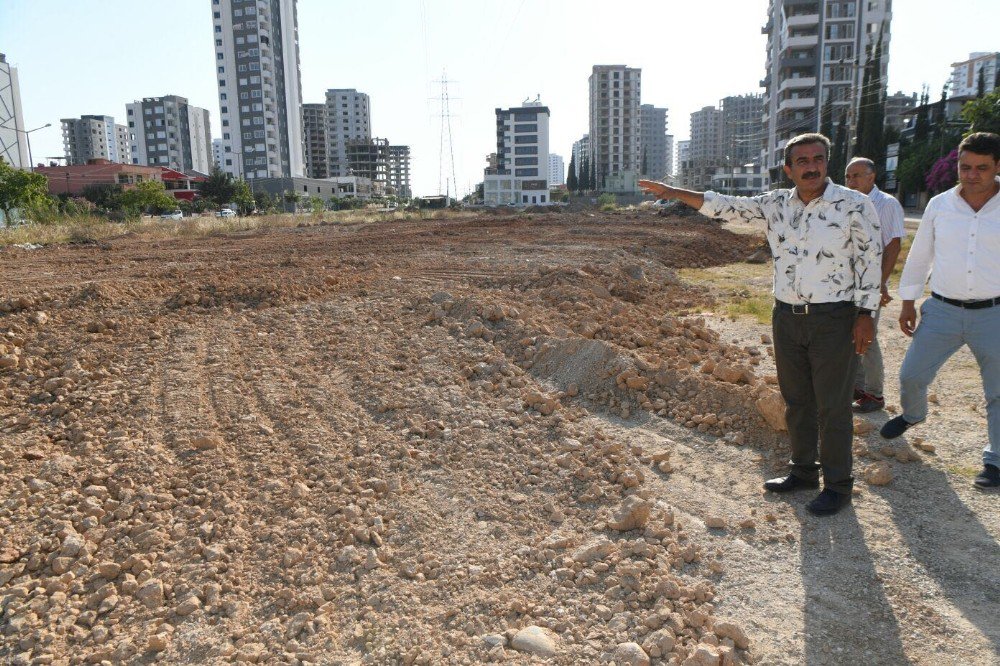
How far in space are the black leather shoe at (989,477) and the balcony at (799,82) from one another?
218 ft

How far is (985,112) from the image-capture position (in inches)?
914

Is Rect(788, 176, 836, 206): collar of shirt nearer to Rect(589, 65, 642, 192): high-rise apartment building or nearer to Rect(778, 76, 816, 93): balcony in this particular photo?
Rect(778, 76, 816, 93): balcony

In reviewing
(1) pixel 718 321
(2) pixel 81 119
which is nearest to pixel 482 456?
(1) pixel 718 321

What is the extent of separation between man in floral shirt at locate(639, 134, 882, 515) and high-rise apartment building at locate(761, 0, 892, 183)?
60068 mm

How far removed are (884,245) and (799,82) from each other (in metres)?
65.6

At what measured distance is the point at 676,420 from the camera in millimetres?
4590

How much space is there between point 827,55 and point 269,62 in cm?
6663

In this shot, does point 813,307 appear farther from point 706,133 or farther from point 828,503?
point 706,133

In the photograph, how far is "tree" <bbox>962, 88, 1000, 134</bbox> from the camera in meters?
22.5

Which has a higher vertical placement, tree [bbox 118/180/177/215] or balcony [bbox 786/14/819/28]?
balcony [bbox 786/14/819/28]

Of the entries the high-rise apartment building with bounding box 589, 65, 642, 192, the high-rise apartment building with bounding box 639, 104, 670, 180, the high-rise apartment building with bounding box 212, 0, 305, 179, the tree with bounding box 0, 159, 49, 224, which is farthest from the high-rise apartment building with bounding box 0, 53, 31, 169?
the high-rise apartment building with bounding box 639, 104, 670, 180

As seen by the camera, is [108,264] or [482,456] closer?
[482,456]

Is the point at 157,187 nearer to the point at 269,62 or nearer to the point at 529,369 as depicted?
the point at 269,62

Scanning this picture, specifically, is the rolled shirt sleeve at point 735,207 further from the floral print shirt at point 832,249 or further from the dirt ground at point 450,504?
the dirt ground at point 450,504
